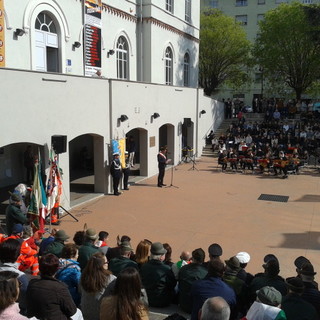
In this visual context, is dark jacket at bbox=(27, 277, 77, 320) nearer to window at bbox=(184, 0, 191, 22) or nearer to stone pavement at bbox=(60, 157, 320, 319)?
stone pavement at bbox=(60, 157, 320, 319)

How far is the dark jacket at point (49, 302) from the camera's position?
4480 millimetres

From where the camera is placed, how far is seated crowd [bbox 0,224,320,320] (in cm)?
412

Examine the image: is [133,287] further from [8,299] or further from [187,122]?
[187,122]

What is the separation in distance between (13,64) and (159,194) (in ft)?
23.9

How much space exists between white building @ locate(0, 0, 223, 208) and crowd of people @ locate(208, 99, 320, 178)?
2.83 m

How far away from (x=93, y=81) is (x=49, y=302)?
37.2ft

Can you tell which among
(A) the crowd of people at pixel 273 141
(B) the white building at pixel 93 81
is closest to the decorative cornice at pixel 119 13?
(B) the white building at pixel 93 81

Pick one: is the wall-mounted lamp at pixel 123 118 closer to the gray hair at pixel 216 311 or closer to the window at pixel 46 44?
the window at pixel 46 44

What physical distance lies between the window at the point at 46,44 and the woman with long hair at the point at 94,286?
12.2 meters

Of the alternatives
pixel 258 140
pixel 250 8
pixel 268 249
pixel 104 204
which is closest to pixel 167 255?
pixel 268 249

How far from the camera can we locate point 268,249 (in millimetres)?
10328

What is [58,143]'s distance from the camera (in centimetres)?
1274

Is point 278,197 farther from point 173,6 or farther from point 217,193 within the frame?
point 173,6

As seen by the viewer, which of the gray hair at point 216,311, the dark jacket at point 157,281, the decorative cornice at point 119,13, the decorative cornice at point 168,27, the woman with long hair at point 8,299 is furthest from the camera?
the decorative cornice at point 168,27
